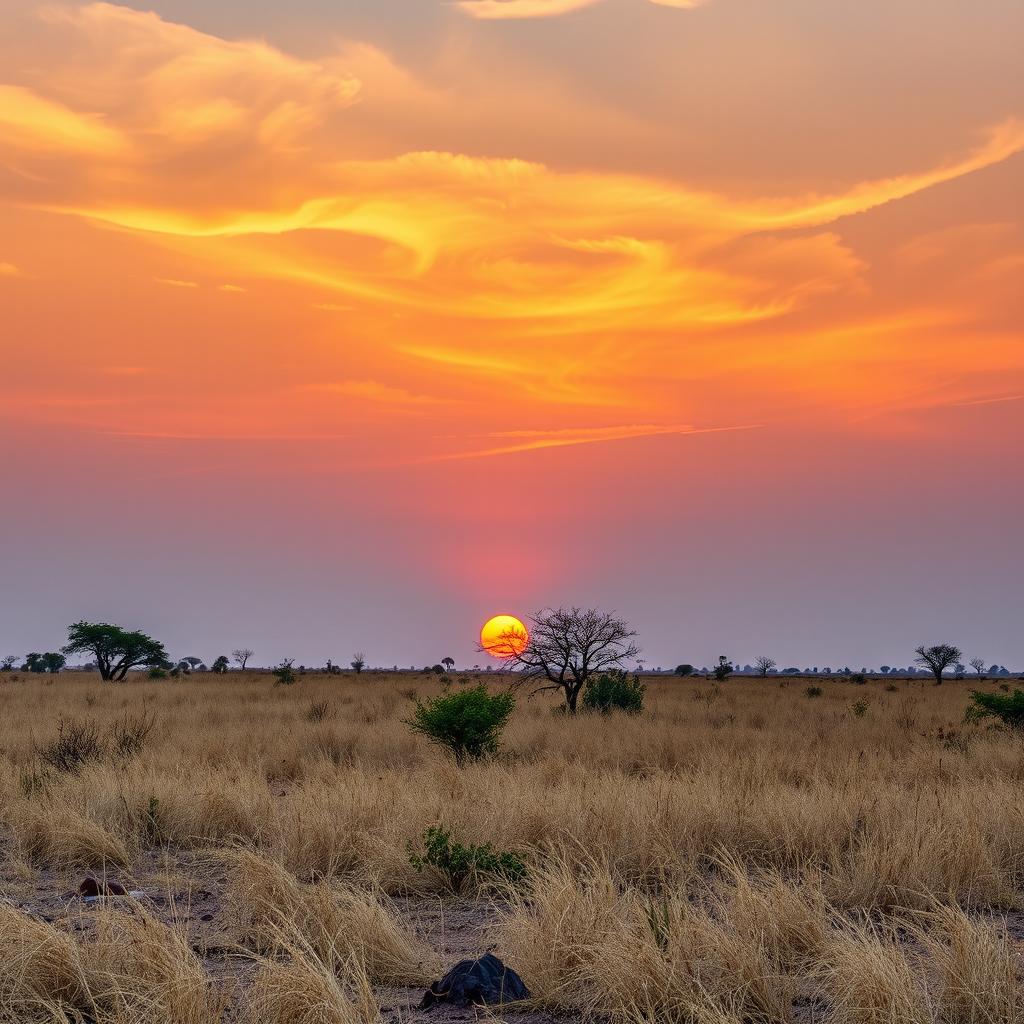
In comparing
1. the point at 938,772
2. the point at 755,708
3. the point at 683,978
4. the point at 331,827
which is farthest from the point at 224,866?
the point at 755,708

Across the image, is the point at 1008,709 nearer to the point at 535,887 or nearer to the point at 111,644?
the point at 535,887

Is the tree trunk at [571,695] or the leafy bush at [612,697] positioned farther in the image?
the tree trunk at [571,695]

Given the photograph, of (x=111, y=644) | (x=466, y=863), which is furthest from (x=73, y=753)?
(x=111, y=644)

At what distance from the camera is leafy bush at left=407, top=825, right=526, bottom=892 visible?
9031 mm

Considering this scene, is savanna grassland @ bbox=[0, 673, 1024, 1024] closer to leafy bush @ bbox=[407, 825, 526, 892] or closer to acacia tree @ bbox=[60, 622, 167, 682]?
leafy bush @ bbox=[407, 825, 526, 892]

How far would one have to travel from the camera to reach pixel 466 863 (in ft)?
30.1

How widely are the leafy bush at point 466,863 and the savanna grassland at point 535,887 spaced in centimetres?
10

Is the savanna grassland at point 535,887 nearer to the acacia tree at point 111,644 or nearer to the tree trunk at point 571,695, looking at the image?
the tree trunk at point 571,695

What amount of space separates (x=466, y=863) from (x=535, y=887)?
73.7 inches

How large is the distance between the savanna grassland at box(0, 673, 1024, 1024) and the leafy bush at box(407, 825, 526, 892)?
0.10 metres

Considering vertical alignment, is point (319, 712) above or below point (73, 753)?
below

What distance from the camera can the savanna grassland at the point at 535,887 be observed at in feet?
18.6

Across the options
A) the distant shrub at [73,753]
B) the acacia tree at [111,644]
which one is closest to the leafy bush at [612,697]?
the distant shrub at [73,753]

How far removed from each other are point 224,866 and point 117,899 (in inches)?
69.1
